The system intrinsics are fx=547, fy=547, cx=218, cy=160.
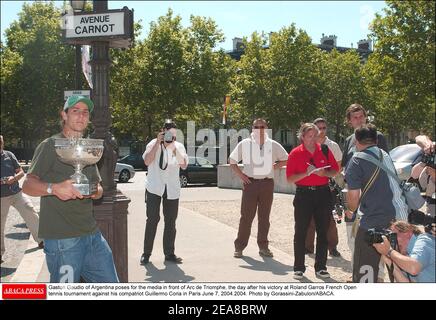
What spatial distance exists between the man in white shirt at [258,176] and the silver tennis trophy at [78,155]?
4259 mm

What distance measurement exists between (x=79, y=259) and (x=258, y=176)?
4.36 meters

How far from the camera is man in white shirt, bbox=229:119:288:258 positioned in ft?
25.7

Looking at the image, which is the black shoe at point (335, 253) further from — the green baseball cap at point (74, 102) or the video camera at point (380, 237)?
the green baseball cap at point (74, 102)

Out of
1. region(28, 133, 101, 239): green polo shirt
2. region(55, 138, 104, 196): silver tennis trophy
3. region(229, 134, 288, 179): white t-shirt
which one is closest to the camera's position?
region(55, 138, 104, 196): silver tennis trophy

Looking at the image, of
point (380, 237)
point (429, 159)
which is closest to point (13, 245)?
point (380, 237)

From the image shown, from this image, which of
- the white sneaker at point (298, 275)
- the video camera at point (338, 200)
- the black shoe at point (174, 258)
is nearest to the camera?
the white sneaker at point (298, 275)

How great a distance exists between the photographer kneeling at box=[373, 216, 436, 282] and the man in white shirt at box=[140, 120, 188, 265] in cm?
400

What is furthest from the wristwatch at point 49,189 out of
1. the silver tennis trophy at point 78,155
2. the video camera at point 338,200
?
the video camera at point 338,200

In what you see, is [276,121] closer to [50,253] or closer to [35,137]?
[35,137]

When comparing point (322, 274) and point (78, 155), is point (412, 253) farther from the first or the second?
point (322, 274)

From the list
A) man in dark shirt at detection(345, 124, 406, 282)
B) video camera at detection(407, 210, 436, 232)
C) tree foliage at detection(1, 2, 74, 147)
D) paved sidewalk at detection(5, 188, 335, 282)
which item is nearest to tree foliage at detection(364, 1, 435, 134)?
tree foliage at detection(1, 2, 74, 147)

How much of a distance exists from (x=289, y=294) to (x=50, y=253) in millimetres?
1874

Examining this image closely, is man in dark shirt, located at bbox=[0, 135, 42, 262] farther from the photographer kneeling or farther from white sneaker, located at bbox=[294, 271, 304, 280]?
the photographer kneeling

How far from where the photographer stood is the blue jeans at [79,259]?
3.77 m
